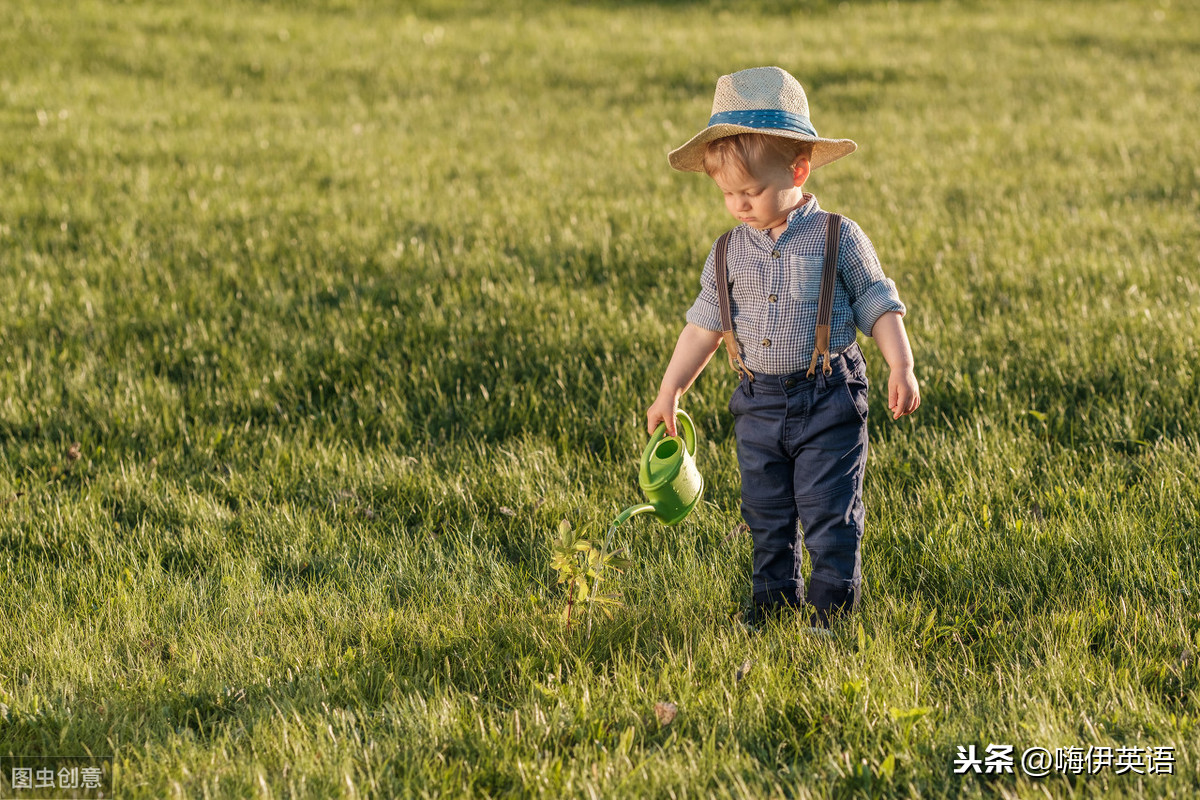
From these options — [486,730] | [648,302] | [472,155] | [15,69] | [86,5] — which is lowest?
[486,730]

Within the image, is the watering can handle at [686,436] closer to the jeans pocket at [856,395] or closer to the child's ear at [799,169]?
the jeans pocket at [856,395]

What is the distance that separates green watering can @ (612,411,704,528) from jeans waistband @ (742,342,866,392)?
291 millimetres

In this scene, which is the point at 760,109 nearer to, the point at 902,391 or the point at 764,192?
the point at 764,192

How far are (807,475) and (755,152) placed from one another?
1.09m

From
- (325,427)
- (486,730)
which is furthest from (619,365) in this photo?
(486,730)

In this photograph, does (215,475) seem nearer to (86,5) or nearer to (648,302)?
(648,302)

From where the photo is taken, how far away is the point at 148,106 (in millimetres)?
12172

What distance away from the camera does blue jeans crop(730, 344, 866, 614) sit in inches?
131

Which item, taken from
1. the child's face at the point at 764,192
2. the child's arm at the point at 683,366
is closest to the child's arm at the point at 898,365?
the child's face at the point at 764,192

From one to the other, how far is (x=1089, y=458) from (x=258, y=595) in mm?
3623

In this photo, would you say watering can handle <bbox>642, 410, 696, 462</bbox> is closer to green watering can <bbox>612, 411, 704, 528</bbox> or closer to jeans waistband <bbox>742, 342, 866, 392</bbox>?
green watering can <bbox>612, 411, 704, 528</bbox>

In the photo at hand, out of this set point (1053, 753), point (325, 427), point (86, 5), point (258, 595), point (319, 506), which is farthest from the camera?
point (86, 5)

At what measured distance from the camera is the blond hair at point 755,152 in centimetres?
320

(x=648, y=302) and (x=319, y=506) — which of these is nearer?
(x=319, y=506)
